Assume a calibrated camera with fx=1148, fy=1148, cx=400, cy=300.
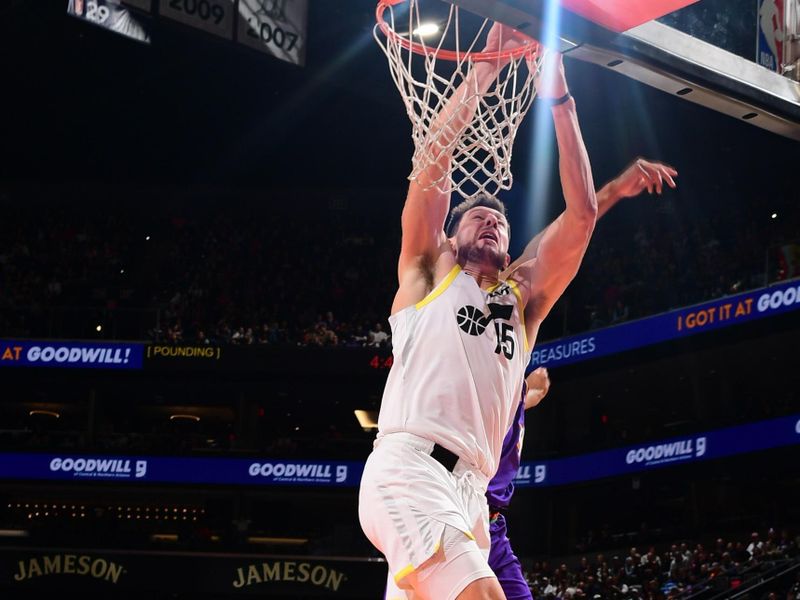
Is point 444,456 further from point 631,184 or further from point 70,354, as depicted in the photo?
point 70,354

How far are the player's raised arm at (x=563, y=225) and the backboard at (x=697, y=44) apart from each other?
10.3 inches

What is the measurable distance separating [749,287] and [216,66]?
417 inches

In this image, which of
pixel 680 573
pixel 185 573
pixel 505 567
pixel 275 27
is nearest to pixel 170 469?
pixel 185 573

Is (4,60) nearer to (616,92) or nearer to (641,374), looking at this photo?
(616,92)

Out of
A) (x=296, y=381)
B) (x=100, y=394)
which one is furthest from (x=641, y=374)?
(x=100, y=394)

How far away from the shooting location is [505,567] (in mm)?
4113

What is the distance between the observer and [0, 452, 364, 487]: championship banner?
21.5 m

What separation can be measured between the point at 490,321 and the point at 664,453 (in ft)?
52.9

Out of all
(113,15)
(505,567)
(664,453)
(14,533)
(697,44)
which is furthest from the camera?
(14,533)

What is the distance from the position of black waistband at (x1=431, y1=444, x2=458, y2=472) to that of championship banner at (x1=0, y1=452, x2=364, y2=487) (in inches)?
706

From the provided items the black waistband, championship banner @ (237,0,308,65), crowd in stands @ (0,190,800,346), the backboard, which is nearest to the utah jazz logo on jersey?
the black waistband

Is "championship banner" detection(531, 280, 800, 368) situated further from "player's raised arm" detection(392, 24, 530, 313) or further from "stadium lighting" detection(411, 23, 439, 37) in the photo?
"player's raised arm" detection(392, 24, 530, 313)

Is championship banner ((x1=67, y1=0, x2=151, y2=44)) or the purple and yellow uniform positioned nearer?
the purple and yellow uniform

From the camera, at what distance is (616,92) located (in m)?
20.2
